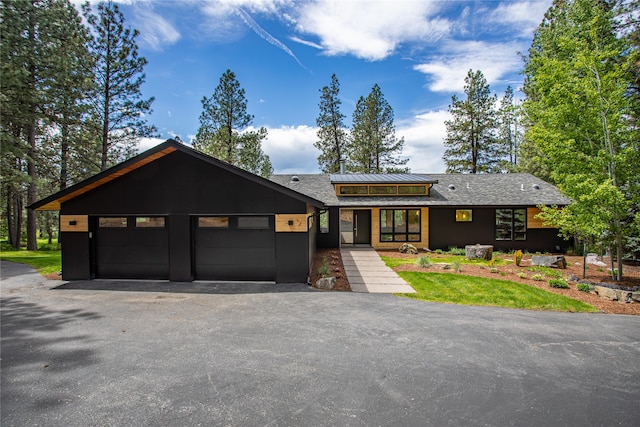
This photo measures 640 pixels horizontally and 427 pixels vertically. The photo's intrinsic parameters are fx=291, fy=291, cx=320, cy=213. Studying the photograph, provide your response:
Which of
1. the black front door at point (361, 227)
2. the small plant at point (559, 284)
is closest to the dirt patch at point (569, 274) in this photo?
the small plant at point (559, 284)

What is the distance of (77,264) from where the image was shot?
978 centimetres

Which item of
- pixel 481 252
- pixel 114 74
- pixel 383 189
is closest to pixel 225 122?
pixel 114 74

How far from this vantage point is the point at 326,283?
29.3 ft

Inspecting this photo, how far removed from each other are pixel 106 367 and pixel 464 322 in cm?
659

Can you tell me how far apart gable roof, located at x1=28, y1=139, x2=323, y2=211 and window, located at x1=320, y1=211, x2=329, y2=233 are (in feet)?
23.6

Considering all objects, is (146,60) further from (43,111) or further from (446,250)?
(446,250)

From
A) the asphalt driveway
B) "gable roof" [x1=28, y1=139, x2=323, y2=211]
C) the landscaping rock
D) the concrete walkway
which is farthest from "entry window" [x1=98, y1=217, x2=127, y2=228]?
the concrete walkway

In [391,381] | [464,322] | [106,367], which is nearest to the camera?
[391,381]

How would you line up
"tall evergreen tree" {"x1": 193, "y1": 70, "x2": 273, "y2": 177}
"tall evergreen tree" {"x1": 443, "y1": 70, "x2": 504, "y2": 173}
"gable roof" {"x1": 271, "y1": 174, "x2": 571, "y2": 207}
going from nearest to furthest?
"gable roof" {"x1": 271, "y1": 174, "x2": 571, "y2": 207}
"tall evergreen tree" {"x1": 193, "y1": 70, "x2": 273, "y2": 177}
"tall evergreen tree" {"x1": 443, "y1": 70, "x2": 504, "y2": 173}

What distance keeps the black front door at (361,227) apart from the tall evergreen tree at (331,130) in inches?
554

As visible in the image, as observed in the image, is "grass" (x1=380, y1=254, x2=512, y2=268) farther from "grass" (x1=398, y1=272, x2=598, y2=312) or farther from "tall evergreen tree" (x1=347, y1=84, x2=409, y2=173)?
"tall evergreen tree" (x1=347, y1=84, x2=409, y2=173)

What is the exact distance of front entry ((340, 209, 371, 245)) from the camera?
17.1 meters

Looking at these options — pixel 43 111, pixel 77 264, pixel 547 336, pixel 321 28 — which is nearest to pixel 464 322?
pixel 547 336

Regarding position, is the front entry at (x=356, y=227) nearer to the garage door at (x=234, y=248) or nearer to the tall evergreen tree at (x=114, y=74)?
the garage door at (x=234, y=248)
